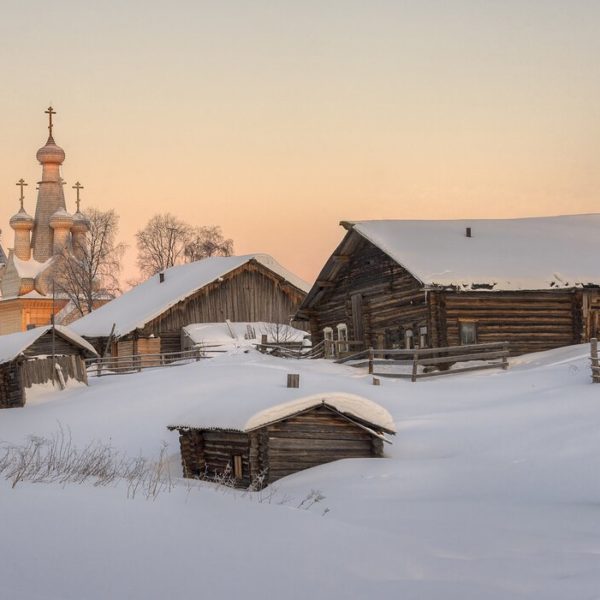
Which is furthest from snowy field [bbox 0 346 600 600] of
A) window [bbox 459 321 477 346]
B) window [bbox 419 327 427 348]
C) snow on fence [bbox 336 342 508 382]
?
window [bbox 419 327 427 348]

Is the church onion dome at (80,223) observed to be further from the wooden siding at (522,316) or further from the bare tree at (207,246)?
the wooden siding at (522,316)

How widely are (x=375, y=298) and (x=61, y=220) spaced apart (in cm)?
4953

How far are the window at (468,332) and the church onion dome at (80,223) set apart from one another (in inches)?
2046

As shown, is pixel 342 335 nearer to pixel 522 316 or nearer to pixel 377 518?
pixel 522 316

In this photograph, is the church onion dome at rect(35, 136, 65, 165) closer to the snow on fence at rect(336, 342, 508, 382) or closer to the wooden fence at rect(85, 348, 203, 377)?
the wooden fence at rect(85, 348, 203, 377)

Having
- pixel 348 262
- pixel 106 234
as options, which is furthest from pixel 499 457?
pixel 106 234

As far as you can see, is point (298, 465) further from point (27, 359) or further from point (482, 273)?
point (27, 359)

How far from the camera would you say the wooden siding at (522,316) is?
3319cm

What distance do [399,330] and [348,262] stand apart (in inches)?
170

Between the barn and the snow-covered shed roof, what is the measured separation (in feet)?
85.7

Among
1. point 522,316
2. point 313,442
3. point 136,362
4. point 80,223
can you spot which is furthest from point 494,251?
point 80,223

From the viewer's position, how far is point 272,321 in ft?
167

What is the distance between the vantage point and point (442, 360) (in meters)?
29.7

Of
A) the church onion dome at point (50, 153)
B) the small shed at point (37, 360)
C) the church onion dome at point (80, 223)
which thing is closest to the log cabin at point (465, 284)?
the small shed at point (37, 360)
